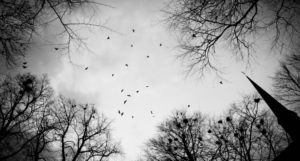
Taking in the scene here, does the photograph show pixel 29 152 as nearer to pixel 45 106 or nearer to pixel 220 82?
pixel 45 106

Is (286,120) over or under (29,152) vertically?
under

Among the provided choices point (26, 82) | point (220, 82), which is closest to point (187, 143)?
point (220, 82)

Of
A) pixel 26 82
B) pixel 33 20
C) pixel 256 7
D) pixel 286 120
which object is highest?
pixel 26 82

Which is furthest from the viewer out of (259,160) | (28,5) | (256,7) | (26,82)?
(259,160)

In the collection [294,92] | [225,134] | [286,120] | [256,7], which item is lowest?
[286,120]

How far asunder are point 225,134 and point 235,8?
10579mm

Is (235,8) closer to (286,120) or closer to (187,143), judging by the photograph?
(286,120)

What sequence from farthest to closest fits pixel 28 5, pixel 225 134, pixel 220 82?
pixel 225 134 < pixel 220 82 < pixel 28 5

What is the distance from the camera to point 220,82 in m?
5.17

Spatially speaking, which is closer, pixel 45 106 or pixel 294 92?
pixel 45 106

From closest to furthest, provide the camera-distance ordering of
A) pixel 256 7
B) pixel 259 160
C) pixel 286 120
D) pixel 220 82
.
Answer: pixel 256 7 < pixel 220 82 < pixel 286 120 < pixel 259 160

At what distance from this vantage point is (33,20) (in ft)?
9.79

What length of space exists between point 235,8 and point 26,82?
13696 mm

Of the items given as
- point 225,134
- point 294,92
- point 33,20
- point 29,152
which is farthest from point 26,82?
point 294,92
